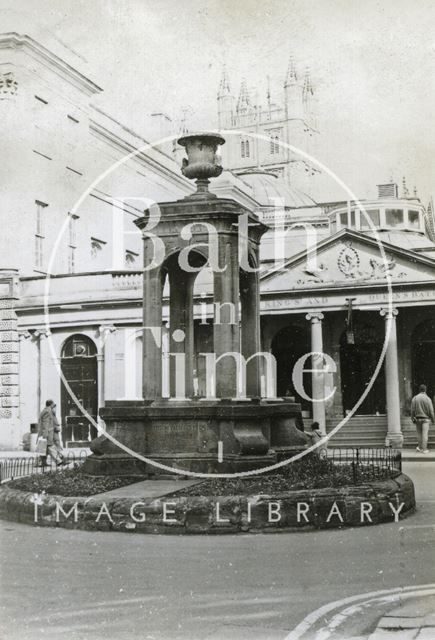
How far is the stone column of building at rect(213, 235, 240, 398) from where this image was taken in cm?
1351

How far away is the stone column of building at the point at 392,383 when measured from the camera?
30.1m

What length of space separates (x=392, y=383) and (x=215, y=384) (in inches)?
726

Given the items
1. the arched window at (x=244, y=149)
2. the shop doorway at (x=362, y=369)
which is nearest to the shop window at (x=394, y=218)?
the shop doorway at (x=362, y=369)

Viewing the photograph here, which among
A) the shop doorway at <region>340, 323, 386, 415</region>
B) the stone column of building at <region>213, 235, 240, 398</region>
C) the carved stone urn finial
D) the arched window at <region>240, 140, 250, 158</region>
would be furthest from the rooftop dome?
the stone column of building at <region>213, 235, 240, 398</region>

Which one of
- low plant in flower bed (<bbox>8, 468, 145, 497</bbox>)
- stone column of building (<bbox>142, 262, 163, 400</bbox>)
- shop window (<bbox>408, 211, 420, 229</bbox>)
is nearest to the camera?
low plant in flower bed (<bbox>8, 468, 145, 497</bbox>)

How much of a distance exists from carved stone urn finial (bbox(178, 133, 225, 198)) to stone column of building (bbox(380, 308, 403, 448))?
17538 millimetres

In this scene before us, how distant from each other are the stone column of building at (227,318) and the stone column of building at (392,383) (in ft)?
56.9

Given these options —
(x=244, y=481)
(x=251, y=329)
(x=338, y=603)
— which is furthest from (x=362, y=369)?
(x=338, y=603)

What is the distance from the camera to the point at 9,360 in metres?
33.0

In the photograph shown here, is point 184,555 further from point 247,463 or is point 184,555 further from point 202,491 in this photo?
point 247,463

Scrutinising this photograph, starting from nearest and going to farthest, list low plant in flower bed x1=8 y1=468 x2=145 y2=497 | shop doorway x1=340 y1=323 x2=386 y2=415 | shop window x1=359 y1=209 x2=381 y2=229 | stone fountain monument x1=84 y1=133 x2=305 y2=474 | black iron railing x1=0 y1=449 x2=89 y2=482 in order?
low plant in flower bed x1=8 y1=468 x2=145 y2=497 → stone fountain monument x1=84 y1=133 x2=305 y2=474 → black iron railing x1=0 y1=449 x2=89 y2=482 → shop doorway x1=340 y1=323 x2=386 y2=415 → shop window x1=359 y1=209 x2=381 y2=229

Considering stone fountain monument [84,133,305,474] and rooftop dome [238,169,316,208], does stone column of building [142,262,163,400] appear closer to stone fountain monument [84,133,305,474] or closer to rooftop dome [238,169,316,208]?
stone fountain monument [84,133,305,474]

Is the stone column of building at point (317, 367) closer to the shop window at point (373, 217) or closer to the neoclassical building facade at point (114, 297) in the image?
the neoclassical building facade at point (114, 297)

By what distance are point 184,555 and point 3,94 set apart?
77.9 feet
